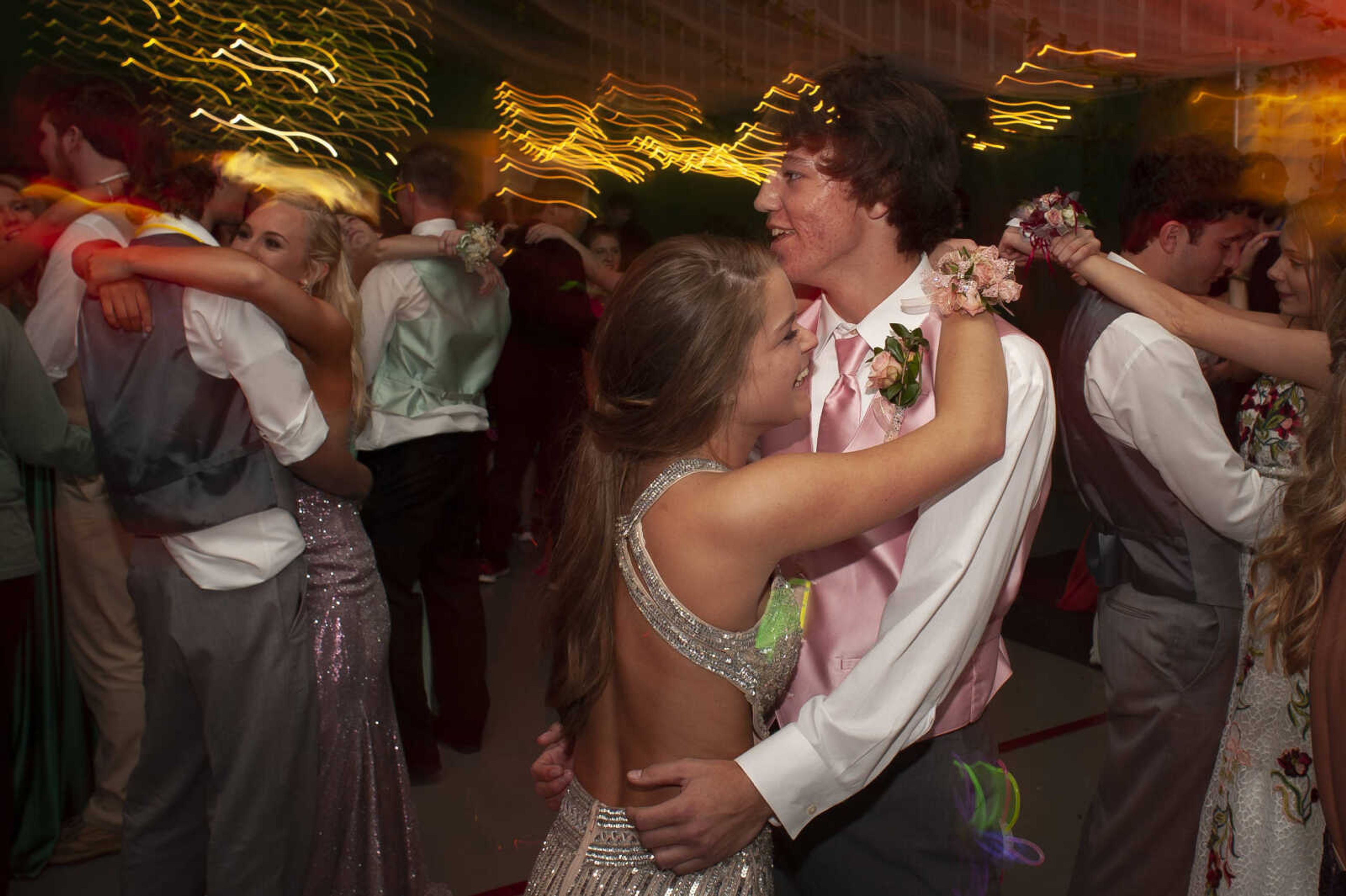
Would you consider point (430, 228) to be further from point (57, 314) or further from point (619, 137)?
point (57, 314)

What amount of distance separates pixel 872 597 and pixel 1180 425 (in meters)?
A: 0.74

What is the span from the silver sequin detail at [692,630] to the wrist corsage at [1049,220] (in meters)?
0.88

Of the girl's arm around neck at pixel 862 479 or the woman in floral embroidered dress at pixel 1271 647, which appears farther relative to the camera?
the woman in floral embroidered dress at pixel 1271 647

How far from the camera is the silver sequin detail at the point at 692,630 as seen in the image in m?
1.00

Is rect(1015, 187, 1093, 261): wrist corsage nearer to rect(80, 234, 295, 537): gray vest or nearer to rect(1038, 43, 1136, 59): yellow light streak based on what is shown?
rect(1038, 43, 1136, 59): yellow light streak

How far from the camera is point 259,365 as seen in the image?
1.73 m

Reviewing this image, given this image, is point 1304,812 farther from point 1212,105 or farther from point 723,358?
point 1212,105

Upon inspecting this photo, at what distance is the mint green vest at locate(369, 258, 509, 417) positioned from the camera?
2.75 metres

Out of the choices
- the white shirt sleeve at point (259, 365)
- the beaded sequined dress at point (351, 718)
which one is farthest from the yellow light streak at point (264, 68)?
the beaded sequined dress at point (351, 718)

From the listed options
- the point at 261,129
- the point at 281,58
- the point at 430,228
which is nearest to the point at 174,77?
the point at 261,129

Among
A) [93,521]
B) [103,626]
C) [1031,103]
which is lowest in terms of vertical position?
[103,626]

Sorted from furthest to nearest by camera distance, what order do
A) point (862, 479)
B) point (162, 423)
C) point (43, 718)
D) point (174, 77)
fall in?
point (43, 718) < point (174, 77) < point (162, 423) < point (862, 479)

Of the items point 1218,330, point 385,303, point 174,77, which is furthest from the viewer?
point 385,303

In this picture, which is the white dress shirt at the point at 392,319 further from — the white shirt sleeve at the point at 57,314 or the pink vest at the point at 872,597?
the pink vest at the point at 872,597
